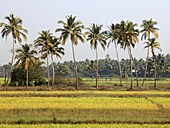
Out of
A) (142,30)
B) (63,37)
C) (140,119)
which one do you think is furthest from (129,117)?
(142,30)

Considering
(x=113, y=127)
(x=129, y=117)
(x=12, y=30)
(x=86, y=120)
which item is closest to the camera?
(x=113, y=127)

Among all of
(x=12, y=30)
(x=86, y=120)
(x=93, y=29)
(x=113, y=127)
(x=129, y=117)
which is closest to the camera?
(x=113, y=127)

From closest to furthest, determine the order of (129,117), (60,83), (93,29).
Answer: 1. (129,117)
2. (93,29)
3. (60,83)

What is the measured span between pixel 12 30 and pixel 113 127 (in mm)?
38043

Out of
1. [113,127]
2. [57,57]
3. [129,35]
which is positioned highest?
[129,35]

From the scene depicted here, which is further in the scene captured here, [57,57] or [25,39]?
[57,57]

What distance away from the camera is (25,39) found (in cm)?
5141

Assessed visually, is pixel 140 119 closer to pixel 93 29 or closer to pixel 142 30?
pixel 93 29

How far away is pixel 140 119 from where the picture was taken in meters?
17.9

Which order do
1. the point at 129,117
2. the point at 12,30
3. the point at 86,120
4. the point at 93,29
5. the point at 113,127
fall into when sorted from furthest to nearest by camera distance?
the point at 93,29 → the point at 12,30 → the point at 129,117 → the point at 86,120 → the point at 113,127

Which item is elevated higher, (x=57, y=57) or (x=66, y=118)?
(x=57, y=57)

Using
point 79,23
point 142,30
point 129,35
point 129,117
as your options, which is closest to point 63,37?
point 79,23

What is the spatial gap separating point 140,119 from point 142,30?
4247 centimetres

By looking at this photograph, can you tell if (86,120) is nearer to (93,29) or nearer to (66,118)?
(66,118)
